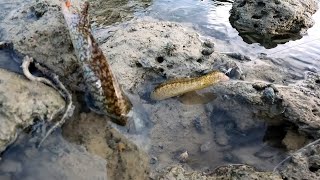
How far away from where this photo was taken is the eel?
177 inches

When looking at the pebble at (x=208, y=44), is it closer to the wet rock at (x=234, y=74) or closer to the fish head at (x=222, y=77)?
the wet rock at (x=234, y=74)

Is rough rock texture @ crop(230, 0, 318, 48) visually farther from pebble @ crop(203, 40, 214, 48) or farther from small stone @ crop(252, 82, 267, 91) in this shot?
small stone @ crop(252, 82, 267, 91)

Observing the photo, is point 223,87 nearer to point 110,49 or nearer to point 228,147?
point 228,147

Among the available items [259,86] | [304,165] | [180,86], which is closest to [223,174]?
[304,165]

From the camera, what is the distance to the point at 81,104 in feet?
14.1

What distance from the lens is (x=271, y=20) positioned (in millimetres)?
6754

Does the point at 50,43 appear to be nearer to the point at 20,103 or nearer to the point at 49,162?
the point at 20,103

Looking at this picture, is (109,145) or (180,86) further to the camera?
(180,86)

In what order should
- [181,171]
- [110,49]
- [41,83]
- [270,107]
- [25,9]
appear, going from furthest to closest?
[25,9]
[110,49]
[270,107]
[41,83]
[181,171]

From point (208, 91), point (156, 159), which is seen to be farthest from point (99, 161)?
point (208, 91)

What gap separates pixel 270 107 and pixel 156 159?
161cm

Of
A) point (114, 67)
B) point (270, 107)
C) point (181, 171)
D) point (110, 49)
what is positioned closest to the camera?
point (181, 171)

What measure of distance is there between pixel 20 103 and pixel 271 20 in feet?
15.6

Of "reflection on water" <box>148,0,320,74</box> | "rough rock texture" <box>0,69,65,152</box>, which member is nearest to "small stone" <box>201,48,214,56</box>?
"reflection on water" <box>148,0,320,74</box>
